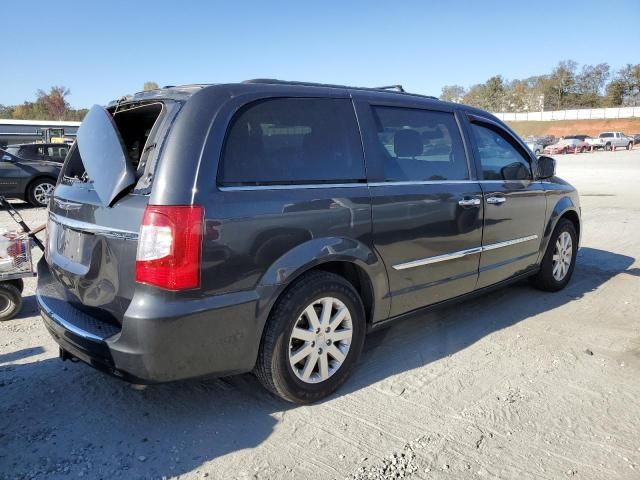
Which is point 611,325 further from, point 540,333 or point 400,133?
point 400,133

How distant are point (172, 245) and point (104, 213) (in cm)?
53

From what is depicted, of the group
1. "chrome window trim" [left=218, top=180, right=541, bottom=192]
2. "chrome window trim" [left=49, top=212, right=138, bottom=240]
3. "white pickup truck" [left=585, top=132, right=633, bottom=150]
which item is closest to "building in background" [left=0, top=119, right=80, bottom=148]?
"chrome window trim" [left=49, top=212, right=138, bottom=240]

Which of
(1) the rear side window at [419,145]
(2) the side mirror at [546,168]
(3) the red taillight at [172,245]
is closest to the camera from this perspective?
(3) the red taillight at [172,245]

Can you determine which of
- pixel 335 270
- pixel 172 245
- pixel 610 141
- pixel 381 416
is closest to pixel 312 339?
pixel 335 270

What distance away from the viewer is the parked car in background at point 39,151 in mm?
13195

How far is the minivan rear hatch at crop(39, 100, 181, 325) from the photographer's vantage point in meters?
2.61

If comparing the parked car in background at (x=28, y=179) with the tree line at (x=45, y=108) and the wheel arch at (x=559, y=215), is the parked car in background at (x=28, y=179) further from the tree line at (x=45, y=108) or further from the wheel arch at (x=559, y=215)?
the tree line at (x=45, y=108)

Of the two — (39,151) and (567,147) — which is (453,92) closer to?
(567,147)

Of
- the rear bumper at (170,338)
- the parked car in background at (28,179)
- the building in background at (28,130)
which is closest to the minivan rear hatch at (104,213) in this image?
the rear bumper at (170,338)

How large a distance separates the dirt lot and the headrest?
4.75ft

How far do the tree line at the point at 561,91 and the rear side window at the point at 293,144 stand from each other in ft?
309

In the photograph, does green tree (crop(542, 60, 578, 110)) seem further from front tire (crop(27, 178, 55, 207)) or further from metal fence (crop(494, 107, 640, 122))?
front tire (crop(27, 178, 55, 207))

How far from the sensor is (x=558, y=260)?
5266 millimetres

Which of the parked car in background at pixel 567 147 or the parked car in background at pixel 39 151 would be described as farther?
the parked car in background at pixel 567 147
